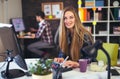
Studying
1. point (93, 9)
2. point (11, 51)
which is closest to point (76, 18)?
point (11, 51)

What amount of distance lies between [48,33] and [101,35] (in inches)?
51.3

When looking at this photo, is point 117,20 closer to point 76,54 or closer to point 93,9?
point 93,9

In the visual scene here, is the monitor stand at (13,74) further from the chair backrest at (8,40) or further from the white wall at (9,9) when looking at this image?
the white wall at (9,9)

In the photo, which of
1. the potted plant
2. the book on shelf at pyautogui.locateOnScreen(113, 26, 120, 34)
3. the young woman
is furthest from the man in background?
the potted plant

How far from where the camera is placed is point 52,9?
19.9 ft

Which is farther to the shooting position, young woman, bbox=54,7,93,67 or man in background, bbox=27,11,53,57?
man in background, bbox=27,11,53,57

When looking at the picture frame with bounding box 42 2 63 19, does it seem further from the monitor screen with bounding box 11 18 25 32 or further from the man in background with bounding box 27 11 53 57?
the monitor screen with bounding box 11 18 25 32

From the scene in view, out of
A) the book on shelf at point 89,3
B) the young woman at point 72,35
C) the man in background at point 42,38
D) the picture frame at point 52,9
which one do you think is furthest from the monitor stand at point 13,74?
the picture frame at point 52,9

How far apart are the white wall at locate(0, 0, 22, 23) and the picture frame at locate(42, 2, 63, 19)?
0.67 m

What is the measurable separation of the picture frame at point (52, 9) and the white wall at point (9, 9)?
0.67 meters

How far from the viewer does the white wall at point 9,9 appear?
504 centimetres

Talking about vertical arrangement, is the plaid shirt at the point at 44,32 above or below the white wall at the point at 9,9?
below

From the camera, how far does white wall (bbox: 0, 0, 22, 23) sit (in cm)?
504

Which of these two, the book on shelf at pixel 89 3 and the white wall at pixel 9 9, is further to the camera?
the book on shelf at pixel 89 3
